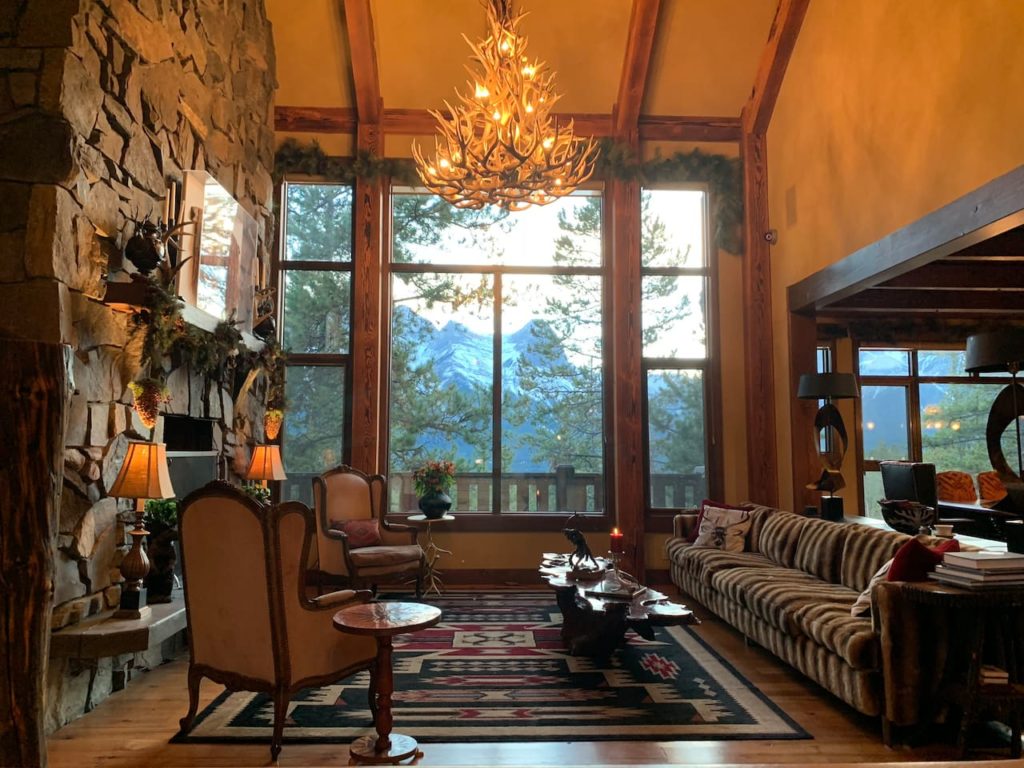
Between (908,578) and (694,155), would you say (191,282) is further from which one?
(694,155)

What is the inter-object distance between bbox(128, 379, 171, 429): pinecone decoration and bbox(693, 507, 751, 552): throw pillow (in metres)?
4.17

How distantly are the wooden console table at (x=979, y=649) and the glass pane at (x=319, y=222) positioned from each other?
5.65m

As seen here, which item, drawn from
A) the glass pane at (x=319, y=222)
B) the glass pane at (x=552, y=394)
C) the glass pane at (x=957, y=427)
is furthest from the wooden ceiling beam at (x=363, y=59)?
the glass pane at (x=957, y=427)

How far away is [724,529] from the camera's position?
5.70 meters

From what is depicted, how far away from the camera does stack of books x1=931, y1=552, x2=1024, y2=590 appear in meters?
2.83

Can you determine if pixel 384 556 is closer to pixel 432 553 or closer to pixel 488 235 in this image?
pixel 432 553

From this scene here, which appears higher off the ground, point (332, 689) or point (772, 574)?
point (772, 574)

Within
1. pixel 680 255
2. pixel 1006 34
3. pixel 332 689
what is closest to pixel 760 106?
pixel 680 255

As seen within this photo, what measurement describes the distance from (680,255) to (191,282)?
471cm

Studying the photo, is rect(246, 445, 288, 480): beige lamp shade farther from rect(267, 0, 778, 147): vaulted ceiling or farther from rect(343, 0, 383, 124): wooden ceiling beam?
rect(267, 0, 778, 147): vaulted ceiling

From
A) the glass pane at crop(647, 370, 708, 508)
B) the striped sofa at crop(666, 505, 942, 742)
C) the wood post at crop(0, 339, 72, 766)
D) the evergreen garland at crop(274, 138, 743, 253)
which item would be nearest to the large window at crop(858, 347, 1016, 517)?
the glass pane at crop(647, 370, 708, 508)

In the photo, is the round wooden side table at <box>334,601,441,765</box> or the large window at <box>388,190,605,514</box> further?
the large window at <box>388,190,605,514</box>

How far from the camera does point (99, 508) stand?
3520mm

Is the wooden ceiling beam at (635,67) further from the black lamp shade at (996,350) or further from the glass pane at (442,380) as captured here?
the black lamp shade at (996,350)
